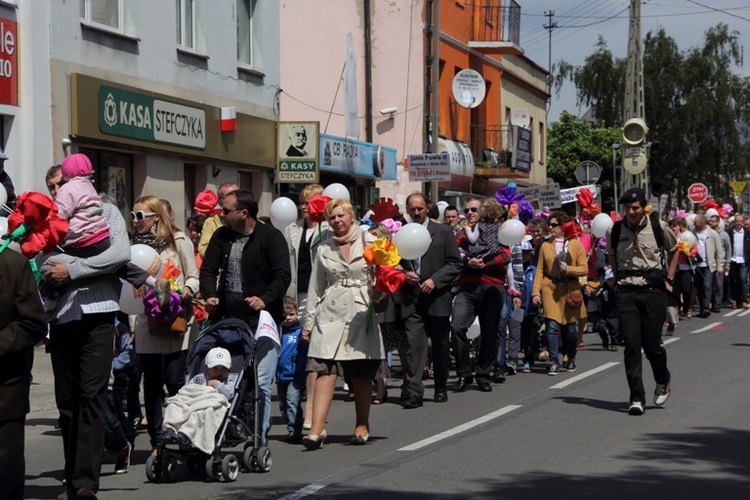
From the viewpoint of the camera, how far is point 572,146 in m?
65.7

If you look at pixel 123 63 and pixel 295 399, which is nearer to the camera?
pixel 295 399

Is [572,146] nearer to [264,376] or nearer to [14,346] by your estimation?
[264,376]

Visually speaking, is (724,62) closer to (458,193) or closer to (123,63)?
(458,193)

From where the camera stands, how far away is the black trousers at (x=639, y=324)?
465 inches

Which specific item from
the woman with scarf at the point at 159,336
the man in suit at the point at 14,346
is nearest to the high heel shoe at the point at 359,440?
the woman with scarf at the point at 159,336

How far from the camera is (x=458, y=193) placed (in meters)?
37.2

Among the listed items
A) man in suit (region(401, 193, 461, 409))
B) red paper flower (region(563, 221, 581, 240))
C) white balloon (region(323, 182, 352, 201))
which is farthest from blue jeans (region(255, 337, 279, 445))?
red paper flower (region(563, 221, 581, 240))

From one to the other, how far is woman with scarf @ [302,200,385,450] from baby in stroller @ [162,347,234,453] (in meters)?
1.29

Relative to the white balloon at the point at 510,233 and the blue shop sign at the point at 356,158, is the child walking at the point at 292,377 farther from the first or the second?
the blue shop sign at the point at 356,158

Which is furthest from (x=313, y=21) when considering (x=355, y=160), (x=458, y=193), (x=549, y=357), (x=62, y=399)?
(x=62, y=399)

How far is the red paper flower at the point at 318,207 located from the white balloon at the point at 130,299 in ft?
7.80

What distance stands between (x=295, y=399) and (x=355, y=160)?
1979 cm

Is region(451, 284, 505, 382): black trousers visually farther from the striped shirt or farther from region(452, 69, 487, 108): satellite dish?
region(452, 69, 487, 108): satellite dish

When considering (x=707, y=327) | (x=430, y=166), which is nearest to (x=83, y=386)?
(x=707, y=327)
